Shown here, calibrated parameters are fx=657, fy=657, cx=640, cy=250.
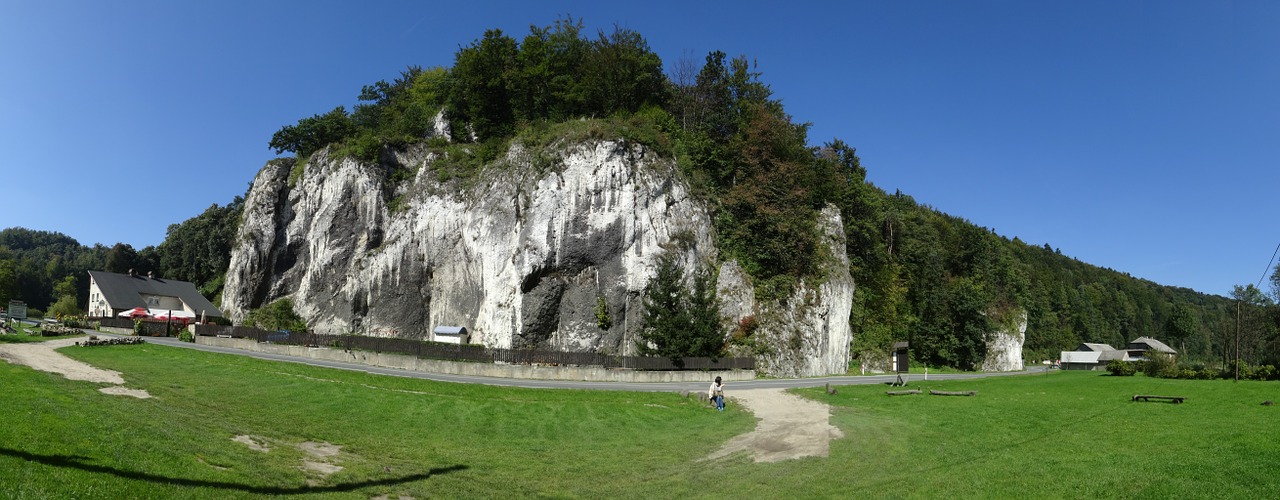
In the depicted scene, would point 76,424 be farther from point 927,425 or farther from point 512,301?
point 512,301

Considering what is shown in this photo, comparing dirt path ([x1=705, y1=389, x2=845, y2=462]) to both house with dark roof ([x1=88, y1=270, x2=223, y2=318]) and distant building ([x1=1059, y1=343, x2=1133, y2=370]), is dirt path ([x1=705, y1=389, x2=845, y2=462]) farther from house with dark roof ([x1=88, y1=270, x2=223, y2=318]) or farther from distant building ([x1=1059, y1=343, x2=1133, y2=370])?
distant building ([x1=1059, y1=343, x2=1133, y2=370])

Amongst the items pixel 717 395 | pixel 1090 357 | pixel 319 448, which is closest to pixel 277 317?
pixel 717 395

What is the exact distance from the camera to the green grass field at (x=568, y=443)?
1031cm

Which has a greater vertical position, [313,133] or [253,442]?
[313,133]

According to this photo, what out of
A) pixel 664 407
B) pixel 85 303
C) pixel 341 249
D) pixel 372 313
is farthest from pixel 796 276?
pixel 85 303

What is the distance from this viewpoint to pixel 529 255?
45.7 meters

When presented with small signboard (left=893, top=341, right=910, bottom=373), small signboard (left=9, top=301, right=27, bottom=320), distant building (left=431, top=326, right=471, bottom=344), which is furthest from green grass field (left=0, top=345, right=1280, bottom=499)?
small signboard (left=9, top=301, right=27, bottom=320)

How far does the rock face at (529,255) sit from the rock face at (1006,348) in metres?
27.6

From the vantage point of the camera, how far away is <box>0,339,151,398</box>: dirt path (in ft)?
61.7

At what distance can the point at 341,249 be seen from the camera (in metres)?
59.7

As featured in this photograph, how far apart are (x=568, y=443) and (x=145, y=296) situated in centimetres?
7744

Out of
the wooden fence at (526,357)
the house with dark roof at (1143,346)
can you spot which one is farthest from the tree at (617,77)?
the house with dark roof at (1143,346)

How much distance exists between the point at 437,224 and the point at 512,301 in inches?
511

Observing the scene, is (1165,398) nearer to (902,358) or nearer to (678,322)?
(678,322)
